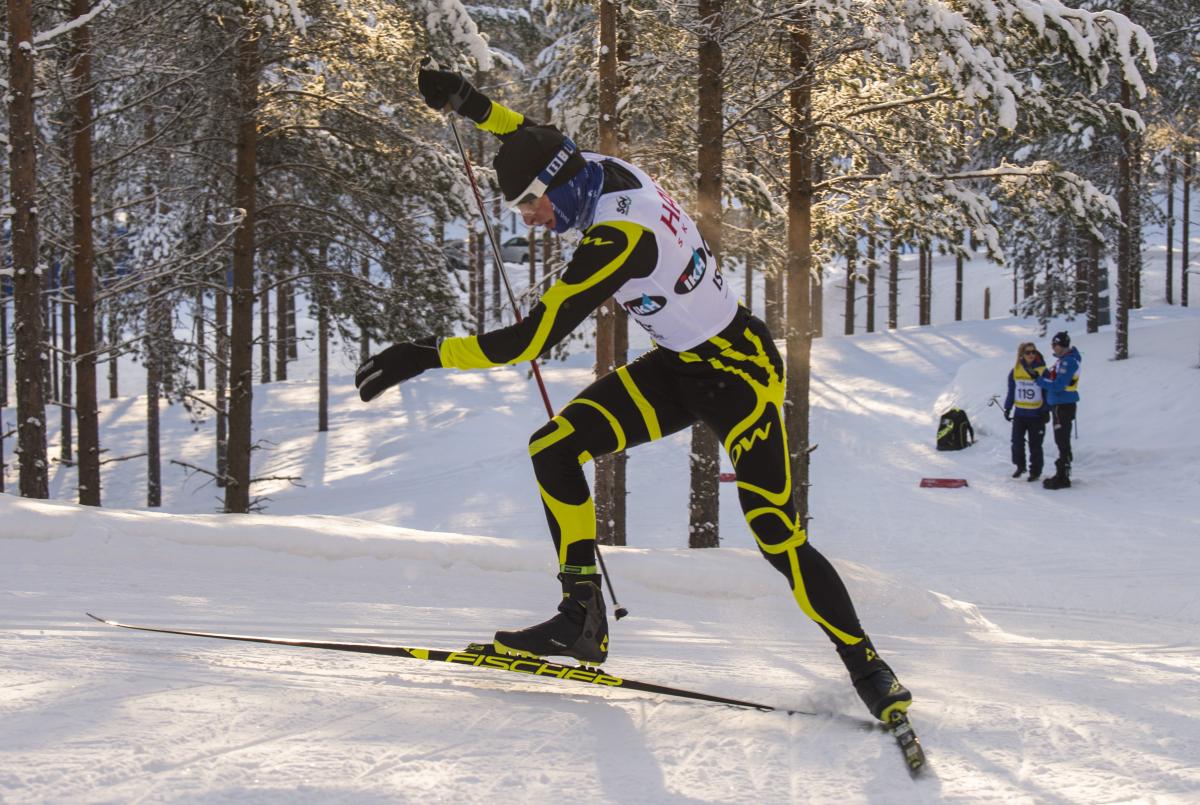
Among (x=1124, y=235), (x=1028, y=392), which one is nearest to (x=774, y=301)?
(x=1124, y=235)

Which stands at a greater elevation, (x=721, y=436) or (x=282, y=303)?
(x=282, y=303)

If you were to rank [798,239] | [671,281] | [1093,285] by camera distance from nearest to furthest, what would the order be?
[671,281]
[798,239]
[1093,285]

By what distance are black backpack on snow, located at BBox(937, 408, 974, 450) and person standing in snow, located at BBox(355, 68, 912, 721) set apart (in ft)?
49.5

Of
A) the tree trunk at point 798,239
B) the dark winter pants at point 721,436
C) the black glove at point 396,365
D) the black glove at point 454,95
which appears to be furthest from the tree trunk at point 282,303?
the black glove at point 396,365

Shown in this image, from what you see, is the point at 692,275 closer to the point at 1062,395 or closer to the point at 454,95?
the point at 454,95

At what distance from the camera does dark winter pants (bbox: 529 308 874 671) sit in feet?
11.3

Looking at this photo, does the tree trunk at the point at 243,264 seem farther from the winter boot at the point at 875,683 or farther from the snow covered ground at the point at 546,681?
the winter boot at the point at 875,683

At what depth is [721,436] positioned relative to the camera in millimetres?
3594

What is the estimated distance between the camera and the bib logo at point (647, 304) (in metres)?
3.42

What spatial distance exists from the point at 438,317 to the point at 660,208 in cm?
1019

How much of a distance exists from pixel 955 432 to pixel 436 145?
1037 centimetres

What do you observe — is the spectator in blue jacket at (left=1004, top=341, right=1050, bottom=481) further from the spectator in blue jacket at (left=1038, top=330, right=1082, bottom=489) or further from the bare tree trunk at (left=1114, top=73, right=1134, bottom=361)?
the bare tree trunk at (left=1114, top=73, right=1134, bottom=361)

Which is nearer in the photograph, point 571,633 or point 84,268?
point 571,633

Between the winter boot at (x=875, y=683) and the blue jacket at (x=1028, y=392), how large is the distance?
11735 millimetres
